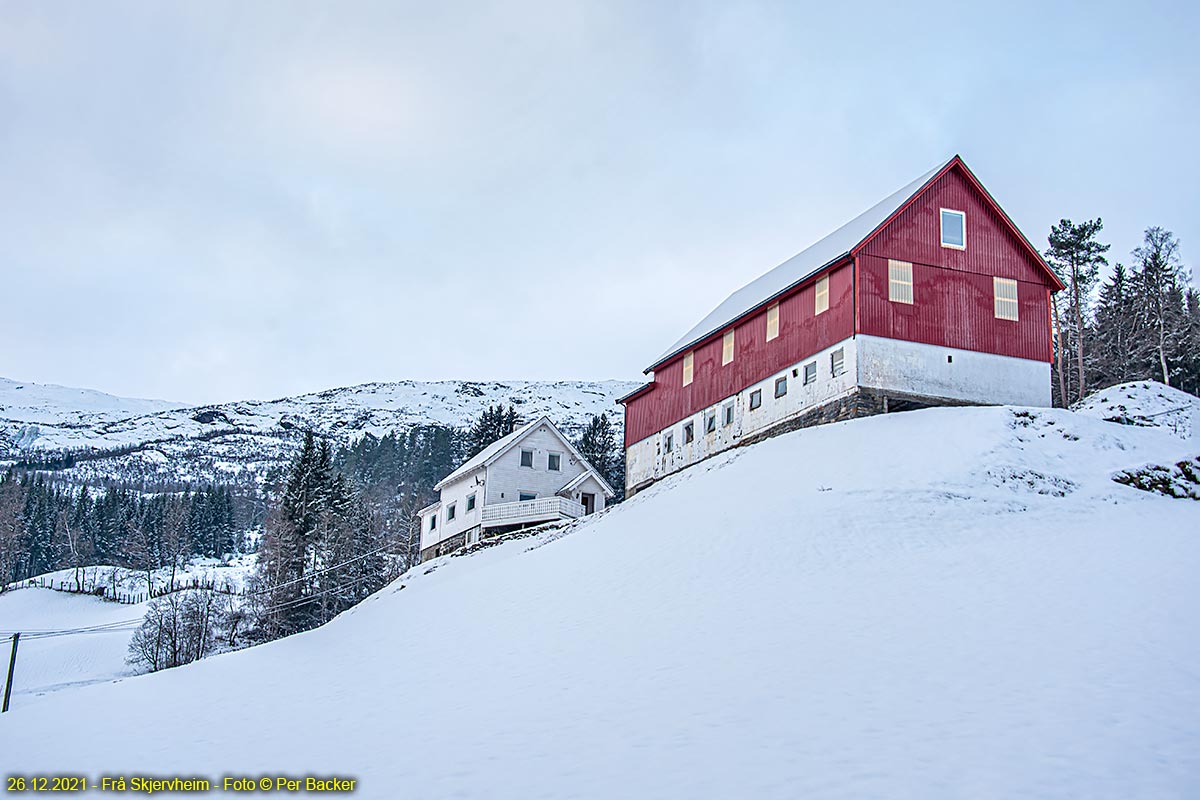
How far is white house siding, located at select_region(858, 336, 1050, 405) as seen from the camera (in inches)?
1328

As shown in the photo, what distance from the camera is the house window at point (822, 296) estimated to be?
117 ft

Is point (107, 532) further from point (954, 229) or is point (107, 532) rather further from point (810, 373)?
point (954, 229)

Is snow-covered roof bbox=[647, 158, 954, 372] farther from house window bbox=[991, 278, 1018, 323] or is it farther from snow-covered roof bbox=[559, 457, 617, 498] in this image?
snow-covered roof bbox=[559, 457, 617, 498]

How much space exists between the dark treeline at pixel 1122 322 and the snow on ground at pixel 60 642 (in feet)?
175

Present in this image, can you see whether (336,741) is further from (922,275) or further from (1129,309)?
(1129,309)

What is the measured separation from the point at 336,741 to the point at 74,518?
5225 inches

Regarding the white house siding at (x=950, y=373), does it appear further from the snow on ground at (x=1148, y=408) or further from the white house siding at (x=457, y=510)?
the white house siding at (x=457, y=510)

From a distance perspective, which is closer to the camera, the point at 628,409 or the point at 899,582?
the point at 899,582

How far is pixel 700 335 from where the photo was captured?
43.7 meters

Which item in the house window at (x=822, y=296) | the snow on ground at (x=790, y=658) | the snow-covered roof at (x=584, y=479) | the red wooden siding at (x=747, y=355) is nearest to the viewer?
the snow on ground at (x=790, y=658)

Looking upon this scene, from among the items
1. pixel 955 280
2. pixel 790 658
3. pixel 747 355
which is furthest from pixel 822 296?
pixel 790 658

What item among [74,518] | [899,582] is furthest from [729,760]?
[74,518]

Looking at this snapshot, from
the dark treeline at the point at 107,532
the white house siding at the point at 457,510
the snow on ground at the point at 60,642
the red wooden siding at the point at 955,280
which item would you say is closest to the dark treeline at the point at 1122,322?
the red wooden siding at the point at 955,280

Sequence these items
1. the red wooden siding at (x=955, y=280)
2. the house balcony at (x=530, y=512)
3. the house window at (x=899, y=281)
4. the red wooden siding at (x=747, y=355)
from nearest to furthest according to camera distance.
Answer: the red wooden siding at (x=955, y=280), the house window at (x=899, y=281), the red wooden siding at (x=747, y=355), the house balcony at (x=530, y=512)
